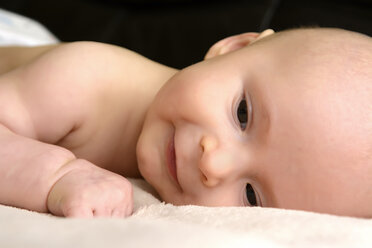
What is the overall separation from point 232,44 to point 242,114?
0.34 m

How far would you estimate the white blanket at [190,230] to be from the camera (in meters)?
0.56

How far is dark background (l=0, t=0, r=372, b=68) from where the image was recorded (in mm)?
1728

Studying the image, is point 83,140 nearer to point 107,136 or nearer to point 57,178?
point 107,136

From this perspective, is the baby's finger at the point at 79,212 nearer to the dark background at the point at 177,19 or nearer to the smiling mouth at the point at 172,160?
the smiling mouth at the point at 172,160

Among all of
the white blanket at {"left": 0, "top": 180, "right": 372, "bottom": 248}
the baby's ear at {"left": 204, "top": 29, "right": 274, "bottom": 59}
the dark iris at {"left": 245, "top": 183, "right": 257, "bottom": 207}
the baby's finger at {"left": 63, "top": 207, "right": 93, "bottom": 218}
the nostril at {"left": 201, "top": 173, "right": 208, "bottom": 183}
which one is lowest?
the dark iris at {"left": 245, "top": 183, "right": 257, "bottom": 207}

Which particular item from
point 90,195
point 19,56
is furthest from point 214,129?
point 19,56

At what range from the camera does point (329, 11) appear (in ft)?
5.65

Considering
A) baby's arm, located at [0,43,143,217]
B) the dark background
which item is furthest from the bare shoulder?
the dark background

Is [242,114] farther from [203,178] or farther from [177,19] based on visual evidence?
[177,19]

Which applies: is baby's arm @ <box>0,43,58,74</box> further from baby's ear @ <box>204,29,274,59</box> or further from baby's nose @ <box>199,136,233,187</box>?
baby's nose @ <box>199,136,233,187</box>

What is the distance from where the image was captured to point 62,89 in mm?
1054

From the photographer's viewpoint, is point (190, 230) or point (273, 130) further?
point (273, 130)

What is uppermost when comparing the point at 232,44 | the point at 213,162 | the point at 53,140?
the point at 232,44

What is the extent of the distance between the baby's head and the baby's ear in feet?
0.56
